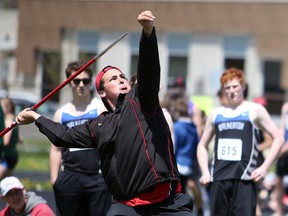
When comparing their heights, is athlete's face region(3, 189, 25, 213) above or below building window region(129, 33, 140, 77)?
below

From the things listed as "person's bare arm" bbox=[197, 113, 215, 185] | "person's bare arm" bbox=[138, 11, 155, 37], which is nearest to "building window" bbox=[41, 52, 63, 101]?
"person's bare arm" bbox=[197, 113, 215, 185]

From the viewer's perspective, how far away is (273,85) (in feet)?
141

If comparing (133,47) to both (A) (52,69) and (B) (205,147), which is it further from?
(B) (205,147)

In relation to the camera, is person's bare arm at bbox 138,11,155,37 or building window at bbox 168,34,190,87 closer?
person's bare arm at bbox 138,11,155,37

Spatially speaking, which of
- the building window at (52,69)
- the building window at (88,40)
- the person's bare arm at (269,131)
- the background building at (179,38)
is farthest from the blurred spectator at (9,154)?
the building window at (88,40)

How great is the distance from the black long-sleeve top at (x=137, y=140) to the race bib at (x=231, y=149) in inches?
96.6

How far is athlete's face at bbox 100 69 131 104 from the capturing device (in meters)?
6.57

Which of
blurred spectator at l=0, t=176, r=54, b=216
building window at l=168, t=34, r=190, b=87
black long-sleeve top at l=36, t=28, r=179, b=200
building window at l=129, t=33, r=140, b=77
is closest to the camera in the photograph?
black long-sleeve top at l=36, t=28, r=179, b=200

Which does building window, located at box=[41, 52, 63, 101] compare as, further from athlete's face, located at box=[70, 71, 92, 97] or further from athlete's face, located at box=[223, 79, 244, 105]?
athlete's face, located at box=[223, 79, 244, 105]

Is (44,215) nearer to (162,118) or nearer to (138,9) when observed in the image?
(162,118)

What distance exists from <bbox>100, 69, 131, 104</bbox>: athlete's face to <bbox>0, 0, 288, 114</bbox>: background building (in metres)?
A: 34.3

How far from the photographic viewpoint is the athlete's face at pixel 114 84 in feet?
21.6

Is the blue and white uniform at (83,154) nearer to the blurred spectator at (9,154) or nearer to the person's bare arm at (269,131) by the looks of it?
the person's bare arm at (269,131)

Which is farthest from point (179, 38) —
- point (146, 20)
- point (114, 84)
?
point (146, 20)
